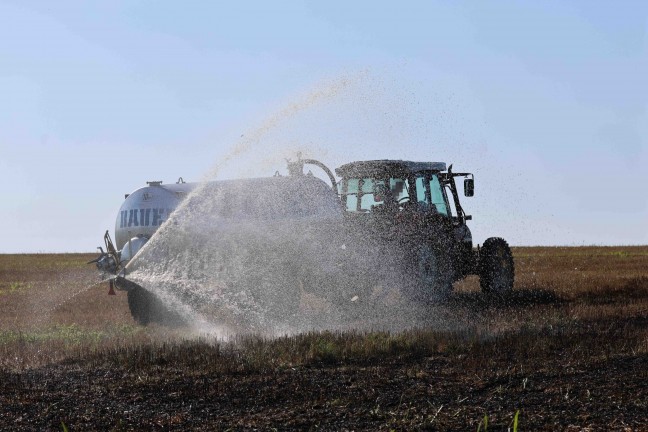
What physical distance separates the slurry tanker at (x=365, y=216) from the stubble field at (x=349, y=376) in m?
0.92

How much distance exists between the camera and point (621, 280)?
22.0 m

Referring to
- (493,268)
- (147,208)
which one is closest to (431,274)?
(493,268)

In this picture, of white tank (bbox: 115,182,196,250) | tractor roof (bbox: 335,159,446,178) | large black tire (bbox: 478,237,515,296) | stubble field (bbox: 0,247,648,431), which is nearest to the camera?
stubble field (bbox: 0,247,648,431)

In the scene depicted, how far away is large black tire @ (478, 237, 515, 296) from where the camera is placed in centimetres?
1848

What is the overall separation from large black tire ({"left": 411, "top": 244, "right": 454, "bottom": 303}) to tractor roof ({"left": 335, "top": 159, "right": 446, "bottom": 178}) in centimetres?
137

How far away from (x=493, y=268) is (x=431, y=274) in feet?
11.2

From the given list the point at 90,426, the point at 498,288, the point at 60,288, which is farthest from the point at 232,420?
the point at 60,288

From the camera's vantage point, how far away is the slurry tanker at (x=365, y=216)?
48.6 feet

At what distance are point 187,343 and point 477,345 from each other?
385 cm

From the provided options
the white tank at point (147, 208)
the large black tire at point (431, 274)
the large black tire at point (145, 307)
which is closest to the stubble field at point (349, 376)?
the large black tire at point (431, 274)

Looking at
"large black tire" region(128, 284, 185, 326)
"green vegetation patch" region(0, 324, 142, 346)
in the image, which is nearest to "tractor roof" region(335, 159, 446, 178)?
"large black tire" region(128, 284, 185, 326)

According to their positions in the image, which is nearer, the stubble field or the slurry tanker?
the stubble field

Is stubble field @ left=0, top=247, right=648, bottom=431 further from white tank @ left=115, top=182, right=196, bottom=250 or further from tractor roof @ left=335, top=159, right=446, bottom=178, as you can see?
white tank @ left=115, top=182, right=196, bottom=250

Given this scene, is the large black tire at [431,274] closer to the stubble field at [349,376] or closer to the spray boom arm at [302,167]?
the stubble field at [349,376]
